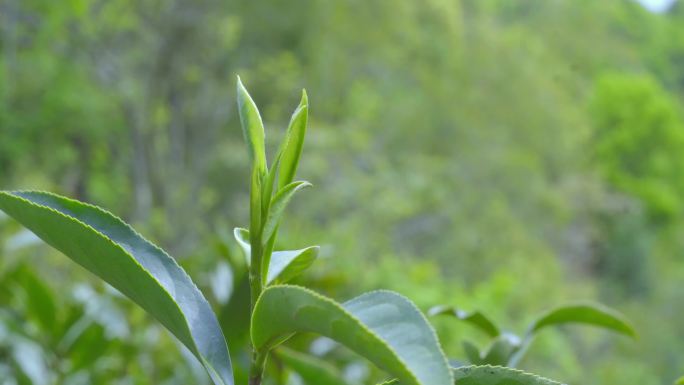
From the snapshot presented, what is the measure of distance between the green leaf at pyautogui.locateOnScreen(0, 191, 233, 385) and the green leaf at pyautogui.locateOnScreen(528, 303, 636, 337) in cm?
26

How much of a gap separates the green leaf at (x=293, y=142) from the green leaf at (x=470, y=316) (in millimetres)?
193

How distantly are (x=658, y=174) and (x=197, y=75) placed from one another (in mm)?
22970

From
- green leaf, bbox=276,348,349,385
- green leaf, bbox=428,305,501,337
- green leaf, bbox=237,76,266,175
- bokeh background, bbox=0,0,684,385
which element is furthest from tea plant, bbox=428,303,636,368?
bokeh background, bbox=0,0,684,385

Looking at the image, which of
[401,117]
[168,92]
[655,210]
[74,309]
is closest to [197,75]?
[168,92]

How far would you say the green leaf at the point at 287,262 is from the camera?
0.46 metres

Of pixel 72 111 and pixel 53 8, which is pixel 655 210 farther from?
pixel 53 8

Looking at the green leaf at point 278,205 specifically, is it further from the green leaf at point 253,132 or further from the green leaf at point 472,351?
the green leaf at point 472,351

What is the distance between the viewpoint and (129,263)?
42 cm

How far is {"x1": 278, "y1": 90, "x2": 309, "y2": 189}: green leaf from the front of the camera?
43cm

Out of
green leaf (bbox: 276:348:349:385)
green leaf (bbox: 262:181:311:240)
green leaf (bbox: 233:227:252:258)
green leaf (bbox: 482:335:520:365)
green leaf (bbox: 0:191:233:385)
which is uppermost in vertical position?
green leaf (bbox: 262:181:311:240)

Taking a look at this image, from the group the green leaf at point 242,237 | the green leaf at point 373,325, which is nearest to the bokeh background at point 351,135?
the green leaf at point 242,237

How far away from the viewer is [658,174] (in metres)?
29.2

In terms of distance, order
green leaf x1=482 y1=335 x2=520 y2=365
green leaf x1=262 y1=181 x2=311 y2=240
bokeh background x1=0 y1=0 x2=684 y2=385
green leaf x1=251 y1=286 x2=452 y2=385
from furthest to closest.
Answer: bokeh background x1=0 y1=0 x2=684 y2=385 → green leaf x1=482 y1=335 x2=520 y2=365 → green leaf x1=262 y1=181 x2=311 y2=240 → green leaf x1=251 y1=286 x2=452 y2=385

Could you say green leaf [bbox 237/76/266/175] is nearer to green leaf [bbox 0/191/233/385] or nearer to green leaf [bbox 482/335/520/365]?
green leaf [bbox 0/191/233/385]
